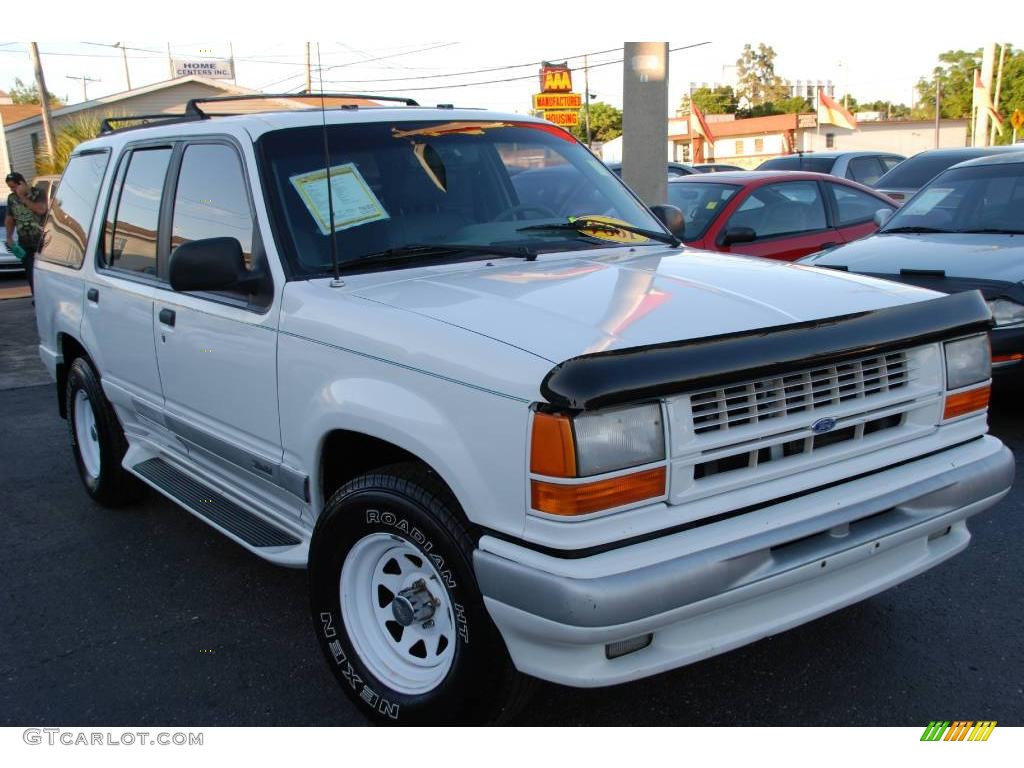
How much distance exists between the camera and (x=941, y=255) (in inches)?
235

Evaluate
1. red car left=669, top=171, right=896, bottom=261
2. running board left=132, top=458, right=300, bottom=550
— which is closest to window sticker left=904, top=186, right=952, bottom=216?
red car left=669, top=171, right=896, bottom=261

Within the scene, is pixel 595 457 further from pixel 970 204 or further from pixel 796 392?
pixel 970 204

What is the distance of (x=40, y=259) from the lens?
5652 millimetres

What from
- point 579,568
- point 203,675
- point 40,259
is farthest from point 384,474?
point 40,259

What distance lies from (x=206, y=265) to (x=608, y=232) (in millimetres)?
1621

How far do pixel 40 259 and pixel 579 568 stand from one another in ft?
15.3

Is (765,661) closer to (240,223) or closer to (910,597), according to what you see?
(910,597)

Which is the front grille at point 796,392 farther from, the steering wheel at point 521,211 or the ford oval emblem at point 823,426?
the steering wheel at point 521,211

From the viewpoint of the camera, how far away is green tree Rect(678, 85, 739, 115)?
3425 inches

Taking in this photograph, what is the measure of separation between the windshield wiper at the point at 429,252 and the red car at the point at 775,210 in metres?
4.38

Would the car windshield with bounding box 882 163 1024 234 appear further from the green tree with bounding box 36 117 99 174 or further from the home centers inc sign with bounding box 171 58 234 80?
the home centers inc sign with bounding box 171 58 234 80

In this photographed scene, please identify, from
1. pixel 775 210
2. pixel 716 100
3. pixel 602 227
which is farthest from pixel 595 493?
pixel 716 100

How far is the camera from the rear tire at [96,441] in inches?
191
